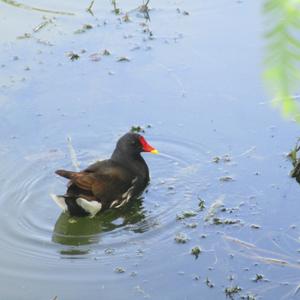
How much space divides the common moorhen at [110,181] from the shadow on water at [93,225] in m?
0.05

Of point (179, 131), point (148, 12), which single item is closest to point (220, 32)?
point (148, 12)

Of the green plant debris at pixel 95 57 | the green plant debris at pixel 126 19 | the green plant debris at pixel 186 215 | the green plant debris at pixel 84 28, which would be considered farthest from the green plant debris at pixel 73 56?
the green plant debris at pixel 186 215

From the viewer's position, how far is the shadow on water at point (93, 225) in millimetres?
4582

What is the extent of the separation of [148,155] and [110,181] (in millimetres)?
779

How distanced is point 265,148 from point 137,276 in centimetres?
172

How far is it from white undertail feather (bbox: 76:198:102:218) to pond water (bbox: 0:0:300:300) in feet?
0.26

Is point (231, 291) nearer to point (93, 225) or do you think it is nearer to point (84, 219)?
point (93, 225)

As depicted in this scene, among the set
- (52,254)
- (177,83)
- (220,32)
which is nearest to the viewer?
(52,254)

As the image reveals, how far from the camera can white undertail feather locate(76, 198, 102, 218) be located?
4804 mm

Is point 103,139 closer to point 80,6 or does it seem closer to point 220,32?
point 220,32

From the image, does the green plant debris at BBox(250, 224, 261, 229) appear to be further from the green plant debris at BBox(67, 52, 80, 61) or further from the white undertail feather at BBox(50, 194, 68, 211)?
the green plant debris at BBox(67, 52, 80, 61)

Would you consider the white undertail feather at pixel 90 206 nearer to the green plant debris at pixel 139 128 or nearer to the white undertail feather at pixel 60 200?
the white undertail feather at pixel 60 200

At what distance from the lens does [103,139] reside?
562 cm

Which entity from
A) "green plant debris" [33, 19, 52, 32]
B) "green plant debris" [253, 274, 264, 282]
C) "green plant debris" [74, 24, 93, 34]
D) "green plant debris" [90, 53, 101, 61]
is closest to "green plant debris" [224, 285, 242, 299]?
"green plant debris" [253, 274, 264, 282]
